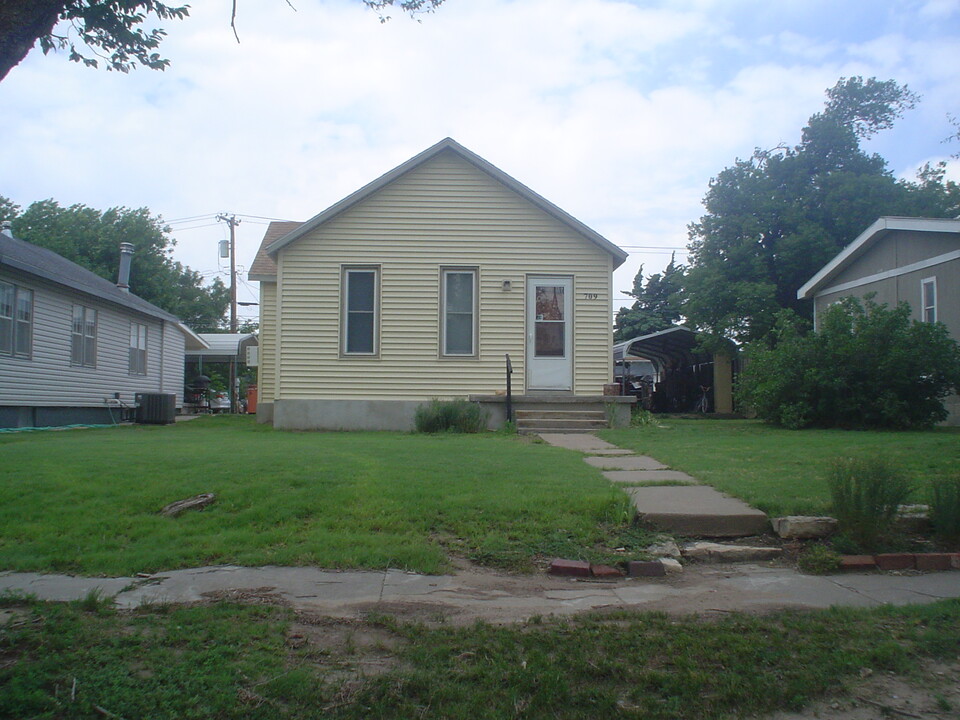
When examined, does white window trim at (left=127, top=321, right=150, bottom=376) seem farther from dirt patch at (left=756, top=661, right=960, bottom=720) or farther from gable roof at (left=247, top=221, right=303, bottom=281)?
dirt patch at (left=756, top=661, right=960, bottom=720)

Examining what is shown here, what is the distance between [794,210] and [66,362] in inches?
932

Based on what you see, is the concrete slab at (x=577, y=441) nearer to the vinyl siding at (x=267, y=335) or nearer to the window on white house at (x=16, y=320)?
the vinyl siding at (x=267, y=335)

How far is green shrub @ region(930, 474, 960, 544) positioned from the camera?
19.3 feet

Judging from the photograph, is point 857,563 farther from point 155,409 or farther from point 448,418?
point 155,409

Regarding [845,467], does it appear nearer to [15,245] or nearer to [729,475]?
[729,475]

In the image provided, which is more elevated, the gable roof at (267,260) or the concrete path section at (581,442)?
the gable roof at (267,260)

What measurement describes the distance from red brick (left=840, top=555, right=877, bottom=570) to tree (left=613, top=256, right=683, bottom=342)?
3392cm

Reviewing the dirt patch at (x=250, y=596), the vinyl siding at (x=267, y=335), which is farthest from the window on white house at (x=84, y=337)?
the dirt patch at (x=250, y=596)

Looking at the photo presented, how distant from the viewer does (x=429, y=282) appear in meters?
15.3

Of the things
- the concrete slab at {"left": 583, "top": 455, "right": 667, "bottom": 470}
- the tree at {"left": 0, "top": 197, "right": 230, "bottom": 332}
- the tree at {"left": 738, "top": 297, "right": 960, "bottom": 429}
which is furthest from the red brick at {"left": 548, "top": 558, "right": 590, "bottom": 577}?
the tree at {"left": 0, "top": 197, "right": 230, "bottom": 332}

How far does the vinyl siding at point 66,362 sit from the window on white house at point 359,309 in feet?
26.6

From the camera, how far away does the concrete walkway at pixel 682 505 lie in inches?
245

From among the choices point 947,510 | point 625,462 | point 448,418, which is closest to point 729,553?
point 947,510

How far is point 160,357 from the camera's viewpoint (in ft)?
88.2
